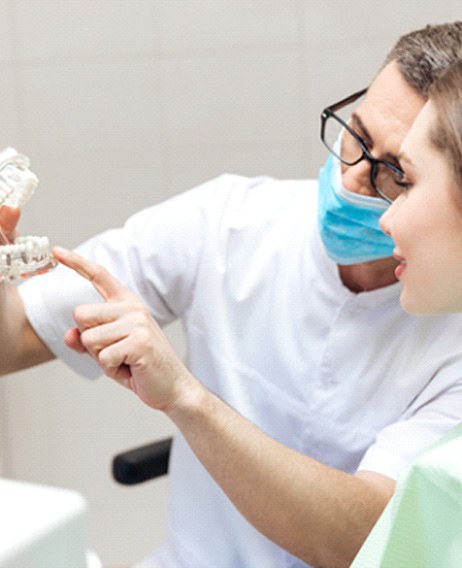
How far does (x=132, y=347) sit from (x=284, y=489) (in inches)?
10.3

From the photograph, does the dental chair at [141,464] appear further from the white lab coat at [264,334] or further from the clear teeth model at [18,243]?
the clear teeth model at [18,243]

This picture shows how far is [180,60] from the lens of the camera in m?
2.17

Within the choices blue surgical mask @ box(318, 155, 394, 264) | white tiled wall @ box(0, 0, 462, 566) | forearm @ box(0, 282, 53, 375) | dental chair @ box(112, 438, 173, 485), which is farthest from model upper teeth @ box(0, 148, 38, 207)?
white tiled wall @ box(0, 0, 462, 566)

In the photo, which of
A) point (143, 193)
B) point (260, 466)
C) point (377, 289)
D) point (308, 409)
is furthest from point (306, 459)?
point (143, 193)

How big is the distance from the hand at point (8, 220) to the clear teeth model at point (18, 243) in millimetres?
54

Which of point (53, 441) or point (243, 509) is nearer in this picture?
point (243, 509)

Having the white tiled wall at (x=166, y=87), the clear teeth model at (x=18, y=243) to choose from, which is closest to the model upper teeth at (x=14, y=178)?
the clear teeth model at (x=18, y=243)

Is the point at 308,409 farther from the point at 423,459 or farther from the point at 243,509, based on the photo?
the point at 423,459

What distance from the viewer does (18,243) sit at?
3.82ft

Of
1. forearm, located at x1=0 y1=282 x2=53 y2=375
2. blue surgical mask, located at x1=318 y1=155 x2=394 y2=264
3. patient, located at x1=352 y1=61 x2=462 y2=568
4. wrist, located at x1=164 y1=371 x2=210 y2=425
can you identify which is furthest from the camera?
forearm, located at x1=0 y1=282 x2=53 y2=375

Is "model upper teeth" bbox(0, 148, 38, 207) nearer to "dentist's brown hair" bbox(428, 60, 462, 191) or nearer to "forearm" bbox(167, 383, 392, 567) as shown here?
"forearm" bbox(167, 383, 392, 567)

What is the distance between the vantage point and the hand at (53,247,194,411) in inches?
46.6

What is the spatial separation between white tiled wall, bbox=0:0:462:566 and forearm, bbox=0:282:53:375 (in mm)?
750

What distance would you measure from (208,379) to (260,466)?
1.04ft
